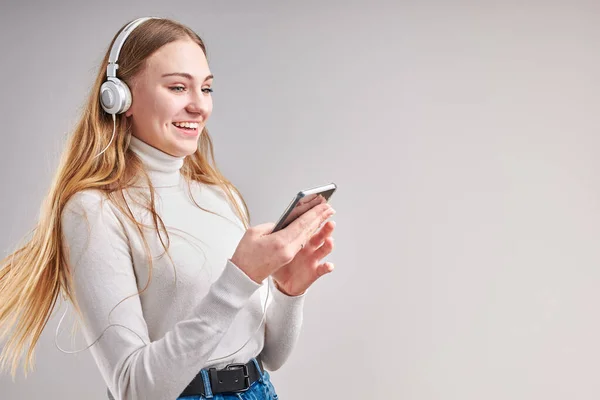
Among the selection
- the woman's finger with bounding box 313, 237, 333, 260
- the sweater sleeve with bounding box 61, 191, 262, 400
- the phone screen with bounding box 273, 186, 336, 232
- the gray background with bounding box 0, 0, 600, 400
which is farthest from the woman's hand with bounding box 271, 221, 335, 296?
the gray background with bounding box 0, 0, 600, 400

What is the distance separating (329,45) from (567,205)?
96 cm

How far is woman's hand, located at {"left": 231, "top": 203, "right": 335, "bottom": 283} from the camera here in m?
1.24

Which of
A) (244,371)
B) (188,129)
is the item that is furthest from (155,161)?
(244,371)

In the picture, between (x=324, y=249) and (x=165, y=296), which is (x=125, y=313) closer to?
(x=165, y=296)

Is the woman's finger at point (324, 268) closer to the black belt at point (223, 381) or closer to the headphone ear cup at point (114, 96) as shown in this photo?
the black belt at point (223, 381)

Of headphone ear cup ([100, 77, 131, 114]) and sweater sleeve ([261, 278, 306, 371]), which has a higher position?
headphone ear cup ([100, 77, 131, 114])

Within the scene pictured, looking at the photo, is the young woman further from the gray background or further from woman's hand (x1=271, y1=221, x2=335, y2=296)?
the gray background

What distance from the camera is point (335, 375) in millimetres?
2514

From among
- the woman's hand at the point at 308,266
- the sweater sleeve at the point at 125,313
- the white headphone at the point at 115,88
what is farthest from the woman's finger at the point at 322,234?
the white headphone at the point at 115,88

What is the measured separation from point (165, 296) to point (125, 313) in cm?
11

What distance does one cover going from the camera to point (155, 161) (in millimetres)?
1464

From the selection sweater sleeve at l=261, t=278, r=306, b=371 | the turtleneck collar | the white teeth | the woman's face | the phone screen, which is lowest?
sweater sleeve at l=261, t=278, r=306, b=371

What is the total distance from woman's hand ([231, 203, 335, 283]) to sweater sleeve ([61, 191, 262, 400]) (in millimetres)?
19

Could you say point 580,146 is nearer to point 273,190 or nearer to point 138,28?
point 273,190
